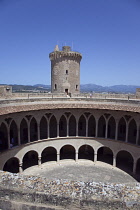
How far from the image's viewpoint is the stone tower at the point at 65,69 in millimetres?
33500

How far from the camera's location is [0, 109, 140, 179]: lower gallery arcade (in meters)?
21.6

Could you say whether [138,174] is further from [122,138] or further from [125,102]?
[125,102]

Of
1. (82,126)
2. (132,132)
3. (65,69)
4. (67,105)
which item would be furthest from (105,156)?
(65,69)

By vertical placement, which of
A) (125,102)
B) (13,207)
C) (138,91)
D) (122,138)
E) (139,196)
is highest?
(138,91)

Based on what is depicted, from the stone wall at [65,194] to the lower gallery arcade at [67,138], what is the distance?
14551 millimetres

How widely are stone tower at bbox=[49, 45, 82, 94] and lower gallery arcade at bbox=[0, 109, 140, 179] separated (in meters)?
9.49

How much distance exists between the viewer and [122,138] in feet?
84.1

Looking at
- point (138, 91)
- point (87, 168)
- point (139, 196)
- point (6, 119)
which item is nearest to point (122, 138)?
point (87, 168)

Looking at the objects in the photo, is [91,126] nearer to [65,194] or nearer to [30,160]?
[30,160]

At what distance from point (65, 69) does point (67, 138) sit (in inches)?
604

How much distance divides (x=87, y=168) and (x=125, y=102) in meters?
11.1

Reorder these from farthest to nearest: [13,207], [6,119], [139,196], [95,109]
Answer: [95,109]
[6,119]
[13,207]
[139,196]

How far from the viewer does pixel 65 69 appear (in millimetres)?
33625

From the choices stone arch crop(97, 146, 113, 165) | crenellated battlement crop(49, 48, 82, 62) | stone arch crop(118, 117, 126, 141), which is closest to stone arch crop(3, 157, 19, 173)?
stone arch crop(97, 146, 113, 165)
